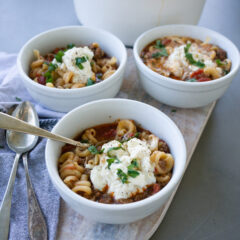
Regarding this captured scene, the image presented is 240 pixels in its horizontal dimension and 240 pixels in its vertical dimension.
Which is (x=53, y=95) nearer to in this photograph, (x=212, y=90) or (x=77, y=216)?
(x=77, y=216)

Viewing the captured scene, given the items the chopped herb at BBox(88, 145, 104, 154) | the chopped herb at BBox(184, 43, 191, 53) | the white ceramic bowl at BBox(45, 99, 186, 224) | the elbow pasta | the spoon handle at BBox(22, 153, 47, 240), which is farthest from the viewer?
the chopped herb at BBox(184, 43, 191, 53)

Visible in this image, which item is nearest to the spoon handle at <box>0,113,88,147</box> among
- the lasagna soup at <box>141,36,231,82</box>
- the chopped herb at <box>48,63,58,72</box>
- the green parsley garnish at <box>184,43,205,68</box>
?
the chopped herb at <box>48,63,58,72</box>

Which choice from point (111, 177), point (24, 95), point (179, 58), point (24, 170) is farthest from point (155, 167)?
point (24, 95)

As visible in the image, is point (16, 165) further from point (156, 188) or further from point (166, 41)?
point (166, 41)

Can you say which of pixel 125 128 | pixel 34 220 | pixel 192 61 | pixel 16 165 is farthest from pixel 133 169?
pixel 192 61

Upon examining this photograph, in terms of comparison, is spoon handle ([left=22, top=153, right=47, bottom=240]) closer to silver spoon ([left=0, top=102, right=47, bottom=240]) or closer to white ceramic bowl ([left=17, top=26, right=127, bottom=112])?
silver spoon ([left=0, top=102, right=47, bottom=240])
